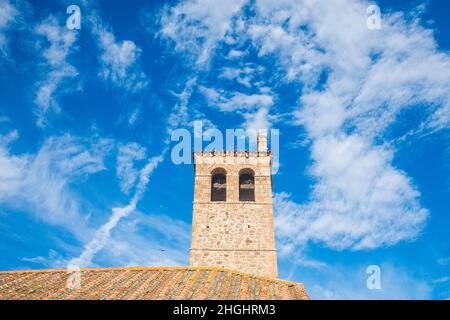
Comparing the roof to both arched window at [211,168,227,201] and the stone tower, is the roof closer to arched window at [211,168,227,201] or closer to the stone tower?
the stone tower

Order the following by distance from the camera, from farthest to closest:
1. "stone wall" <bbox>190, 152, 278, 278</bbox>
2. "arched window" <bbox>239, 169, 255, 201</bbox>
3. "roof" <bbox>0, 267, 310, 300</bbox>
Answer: "arched window" <bbox>239, 169, 255, 201</bbox> < "stone wall" <bbox>190, 152, 278, 278</bbox> < "roof" <bbox>0, 267, 310, 300</bbox>

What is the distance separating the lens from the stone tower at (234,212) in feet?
66.8

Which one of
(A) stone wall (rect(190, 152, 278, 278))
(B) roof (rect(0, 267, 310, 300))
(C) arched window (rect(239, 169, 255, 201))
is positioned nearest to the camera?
(B) roof (rect(0, 267, 310, 300))

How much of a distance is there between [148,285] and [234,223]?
43.5 ft

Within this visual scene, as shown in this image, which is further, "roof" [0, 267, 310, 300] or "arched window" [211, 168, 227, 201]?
"arched window" [211, 168, 227, 201]

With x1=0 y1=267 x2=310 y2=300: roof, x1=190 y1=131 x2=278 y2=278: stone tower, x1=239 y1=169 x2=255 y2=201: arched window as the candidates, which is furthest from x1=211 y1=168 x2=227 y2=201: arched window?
x1=0 y1=267 x2=310 y2=300: roof

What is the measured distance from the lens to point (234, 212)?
21.9 m

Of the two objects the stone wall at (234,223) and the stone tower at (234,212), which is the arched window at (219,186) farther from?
the stone wall at (234,223)

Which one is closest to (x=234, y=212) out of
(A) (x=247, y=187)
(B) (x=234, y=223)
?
(B) (x=234, y=223)

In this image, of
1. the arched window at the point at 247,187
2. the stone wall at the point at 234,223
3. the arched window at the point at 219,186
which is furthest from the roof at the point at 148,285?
the arched window at the point at 247,187

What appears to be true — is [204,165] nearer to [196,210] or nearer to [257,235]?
[196,210]

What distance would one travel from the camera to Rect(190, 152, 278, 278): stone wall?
66.6ft
